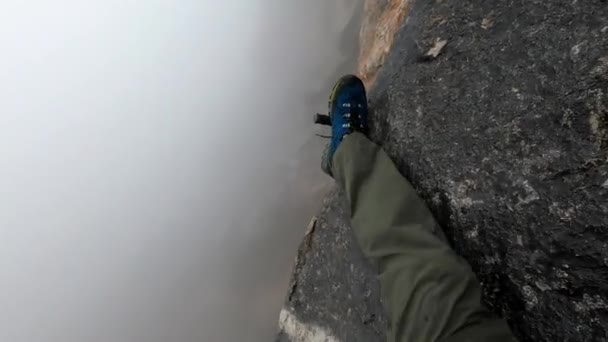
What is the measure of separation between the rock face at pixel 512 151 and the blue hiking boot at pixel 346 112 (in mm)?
62

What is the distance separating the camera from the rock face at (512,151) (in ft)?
3.58

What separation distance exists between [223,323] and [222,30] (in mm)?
1601

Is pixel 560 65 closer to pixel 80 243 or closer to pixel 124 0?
pixel 124 0

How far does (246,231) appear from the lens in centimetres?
270

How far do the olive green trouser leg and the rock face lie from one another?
3.7 inches

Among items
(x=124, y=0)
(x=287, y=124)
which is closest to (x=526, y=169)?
(x=287, y=124)

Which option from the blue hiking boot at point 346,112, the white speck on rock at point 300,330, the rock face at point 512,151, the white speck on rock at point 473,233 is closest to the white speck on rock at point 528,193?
the rock face at point 512,151

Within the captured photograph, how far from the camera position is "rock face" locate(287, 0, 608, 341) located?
109 cm

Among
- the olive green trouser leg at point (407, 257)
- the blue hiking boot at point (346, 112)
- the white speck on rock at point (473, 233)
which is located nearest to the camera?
the olive green trouser leg at point (407, 257)

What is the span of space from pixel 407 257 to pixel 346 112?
546 mm

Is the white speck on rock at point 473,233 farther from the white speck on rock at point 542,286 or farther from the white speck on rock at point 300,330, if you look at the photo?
the white speck on rock at point 300,330

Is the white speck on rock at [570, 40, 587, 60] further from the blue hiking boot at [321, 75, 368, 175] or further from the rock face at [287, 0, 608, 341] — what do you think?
the blue hiking boot at [321, 75, 368, 175]

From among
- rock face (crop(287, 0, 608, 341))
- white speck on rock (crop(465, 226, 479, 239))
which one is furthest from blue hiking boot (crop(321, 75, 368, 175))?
white speck on rock (crop(465, 226, 479, 239))

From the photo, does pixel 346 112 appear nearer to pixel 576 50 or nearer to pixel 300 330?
pixel 576 50
